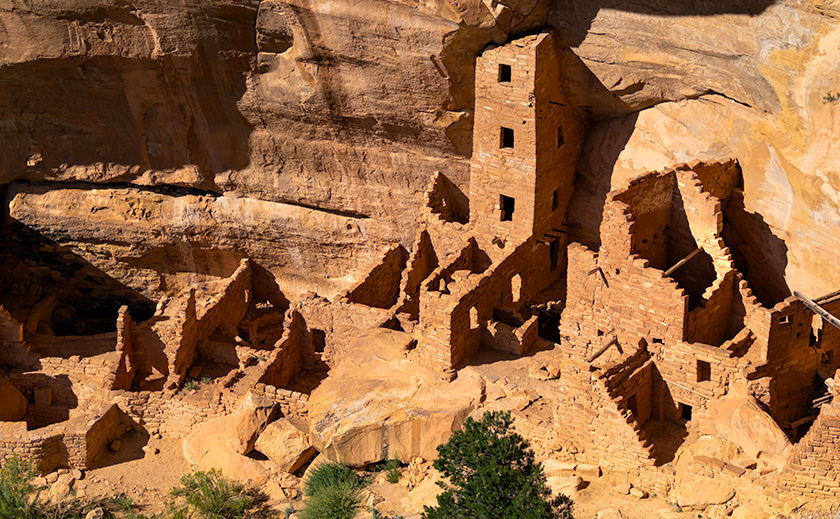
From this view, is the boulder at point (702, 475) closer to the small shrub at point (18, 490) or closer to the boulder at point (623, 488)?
the boulder at point (623, 488)

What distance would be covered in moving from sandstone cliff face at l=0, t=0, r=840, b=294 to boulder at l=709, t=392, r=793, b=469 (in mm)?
2788

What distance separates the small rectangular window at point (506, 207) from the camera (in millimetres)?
26938

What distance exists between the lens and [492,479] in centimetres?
2111

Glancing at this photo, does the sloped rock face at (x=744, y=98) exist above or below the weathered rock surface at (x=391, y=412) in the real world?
above

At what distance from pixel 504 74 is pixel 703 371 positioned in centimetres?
659

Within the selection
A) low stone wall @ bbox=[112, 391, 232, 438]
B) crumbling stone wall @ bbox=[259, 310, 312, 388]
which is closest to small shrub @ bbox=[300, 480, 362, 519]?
crumbling stone wall @ bbox=[259, 310, 312, 388]

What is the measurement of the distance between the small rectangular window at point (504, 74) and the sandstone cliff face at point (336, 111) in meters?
0.59

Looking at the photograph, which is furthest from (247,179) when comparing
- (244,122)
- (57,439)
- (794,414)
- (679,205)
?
(794,414)

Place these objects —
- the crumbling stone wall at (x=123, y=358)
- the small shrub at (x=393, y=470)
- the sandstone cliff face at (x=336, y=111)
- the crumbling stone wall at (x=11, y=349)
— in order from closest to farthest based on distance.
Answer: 1. the sandstone cliff face at (x=336, y=111)
2. the small shrub at (x=393, y=470)
3. the crumbling stone wall at (x=123, y=358)
4. the crumbling stone wall at (x=11, y=349)

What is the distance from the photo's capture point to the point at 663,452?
74.6ft

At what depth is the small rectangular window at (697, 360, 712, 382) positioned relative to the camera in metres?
22.8

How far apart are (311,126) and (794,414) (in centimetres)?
1098

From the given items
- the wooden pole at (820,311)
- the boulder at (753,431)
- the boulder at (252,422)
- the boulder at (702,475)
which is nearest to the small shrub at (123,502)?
the boulder at (252,422)

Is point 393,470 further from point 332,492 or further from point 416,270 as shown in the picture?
point 416,270
